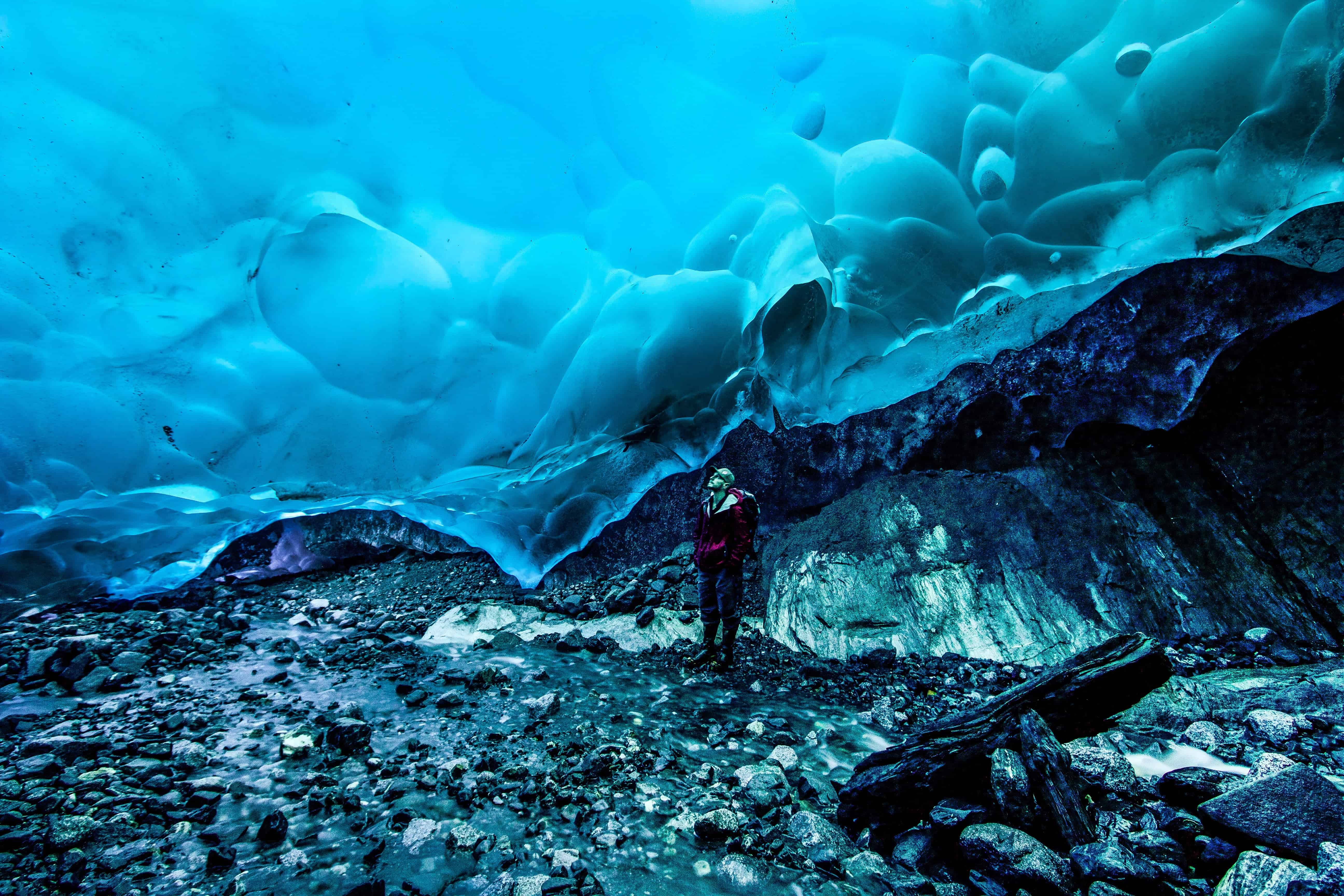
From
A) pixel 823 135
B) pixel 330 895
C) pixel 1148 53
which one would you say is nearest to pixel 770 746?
pixel 330 895

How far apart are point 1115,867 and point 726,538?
8.27 feet

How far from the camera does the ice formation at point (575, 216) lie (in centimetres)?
289

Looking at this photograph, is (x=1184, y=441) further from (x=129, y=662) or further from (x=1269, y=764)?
(x=129, y=662)

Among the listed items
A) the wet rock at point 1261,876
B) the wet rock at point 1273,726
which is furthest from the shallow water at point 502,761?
the wet rock at point 1273,726

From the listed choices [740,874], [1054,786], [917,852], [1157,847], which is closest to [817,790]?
[917,852]

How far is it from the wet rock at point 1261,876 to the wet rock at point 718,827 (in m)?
1.33

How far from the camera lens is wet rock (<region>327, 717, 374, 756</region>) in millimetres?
2512

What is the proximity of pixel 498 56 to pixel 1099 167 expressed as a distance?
3868mm

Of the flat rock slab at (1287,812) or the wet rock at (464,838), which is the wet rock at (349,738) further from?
the flat rock slab at (1287,812)

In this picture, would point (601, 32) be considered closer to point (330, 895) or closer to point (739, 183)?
point (739, 183)

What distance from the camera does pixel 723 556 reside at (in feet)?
12.2

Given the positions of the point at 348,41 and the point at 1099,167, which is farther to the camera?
the point at 348,41

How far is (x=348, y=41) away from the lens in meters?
3.21

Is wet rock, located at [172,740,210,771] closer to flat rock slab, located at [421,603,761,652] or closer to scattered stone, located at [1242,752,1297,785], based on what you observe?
flat rock slab, located at [421,603,761,652]
